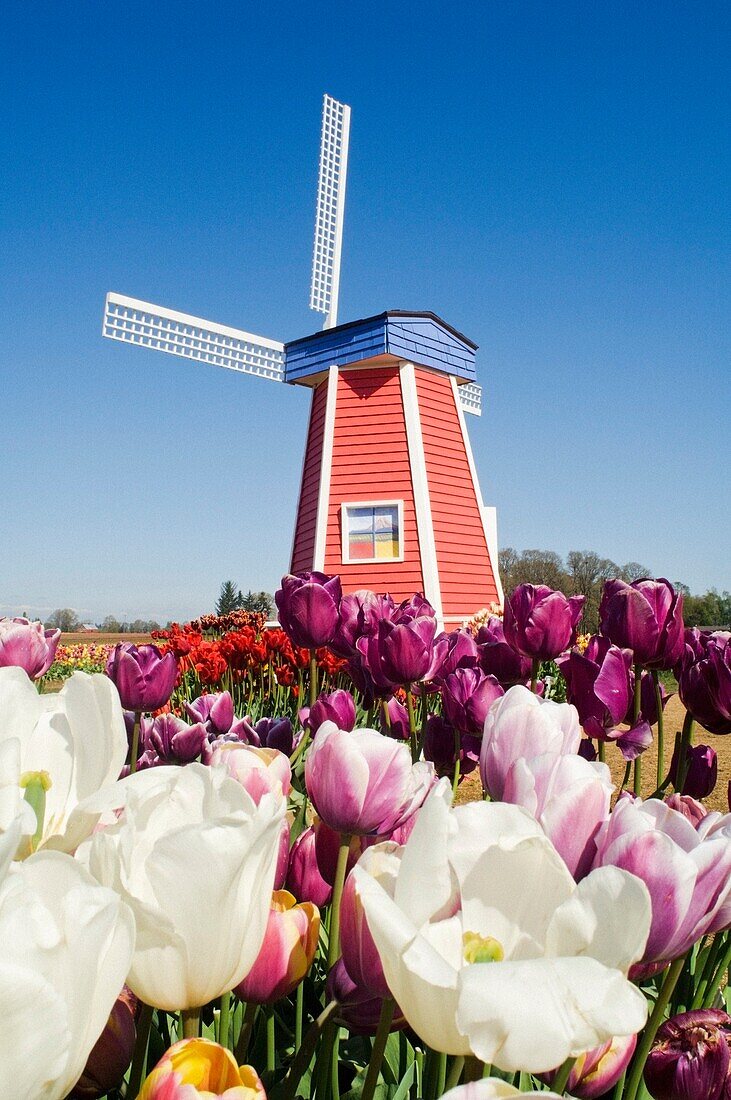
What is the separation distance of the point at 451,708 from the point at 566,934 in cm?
121

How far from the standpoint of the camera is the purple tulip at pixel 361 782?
0.94 meters

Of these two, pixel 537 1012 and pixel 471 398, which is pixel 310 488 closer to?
pixel 471 398

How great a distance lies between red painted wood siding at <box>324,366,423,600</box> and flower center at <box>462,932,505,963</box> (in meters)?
12.3

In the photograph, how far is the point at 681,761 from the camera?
5.67 ft

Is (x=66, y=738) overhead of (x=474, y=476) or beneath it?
beneath

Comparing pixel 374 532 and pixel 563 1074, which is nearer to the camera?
pixel 563 1074

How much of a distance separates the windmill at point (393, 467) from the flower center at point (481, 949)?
11933 millimetres

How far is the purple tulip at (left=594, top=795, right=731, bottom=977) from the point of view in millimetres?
667

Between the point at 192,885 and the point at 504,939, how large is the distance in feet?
0.72

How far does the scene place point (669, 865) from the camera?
0.67 meters

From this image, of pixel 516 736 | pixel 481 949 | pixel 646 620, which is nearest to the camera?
pixel 481 949

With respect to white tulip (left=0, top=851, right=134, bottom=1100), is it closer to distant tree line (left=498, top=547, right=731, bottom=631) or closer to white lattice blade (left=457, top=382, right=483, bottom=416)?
white lattice blade (left=457, top=382, right=483, bottom=416)

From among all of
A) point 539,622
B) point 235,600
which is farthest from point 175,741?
point 235,600

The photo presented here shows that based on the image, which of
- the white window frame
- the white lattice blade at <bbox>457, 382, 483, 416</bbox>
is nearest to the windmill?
the white window frame
